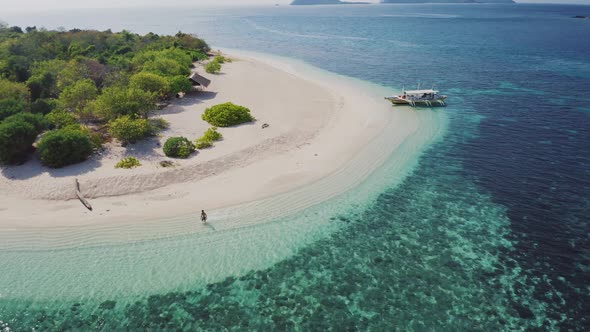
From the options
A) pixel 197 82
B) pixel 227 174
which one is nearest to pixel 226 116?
pixel 227 174

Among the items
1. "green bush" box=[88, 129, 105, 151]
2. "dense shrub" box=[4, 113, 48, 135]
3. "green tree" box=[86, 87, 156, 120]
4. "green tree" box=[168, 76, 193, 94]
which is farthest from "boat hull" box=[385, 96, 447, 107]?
"dense shrub" box=[4, 113, 48, 135]

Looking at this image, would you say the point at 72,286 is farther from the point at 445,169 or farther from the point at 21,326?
the point at 445,169

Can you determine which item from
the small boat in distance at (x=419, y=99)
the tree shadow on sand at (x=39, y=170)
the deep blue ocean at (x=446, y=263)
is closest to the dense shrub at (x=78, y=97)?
the tree shadow on sand at (x=39, y=170)

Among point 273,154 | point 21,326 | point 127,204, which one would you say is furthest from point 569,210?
point 21,326

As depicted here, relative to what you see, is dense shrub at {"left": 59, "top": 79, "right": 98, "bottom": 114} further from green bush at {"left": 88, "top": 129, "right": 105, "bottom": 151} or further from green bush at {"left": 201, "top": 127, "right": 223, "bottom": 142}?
green bush at {"left": 201, "top": 127, "right": 223, "bottom": 142}

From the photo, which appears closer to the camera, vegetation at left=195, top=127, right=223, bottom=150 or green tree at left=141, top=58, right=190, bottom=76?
vegetation at left=195, top=127, right=223, bottom=150
